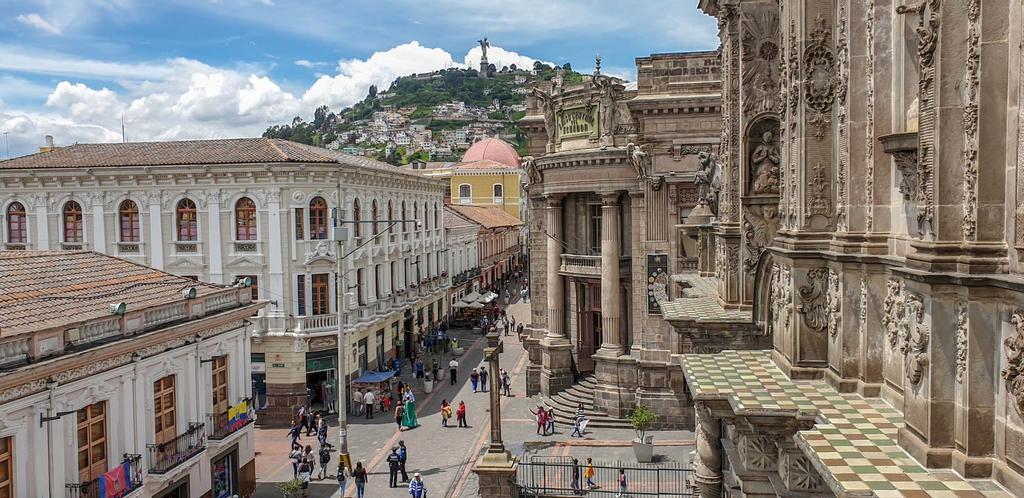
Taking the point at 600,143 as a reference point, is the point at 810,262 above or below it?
below

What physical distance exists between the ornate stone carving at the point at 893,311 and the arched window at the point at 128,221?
3269 centimetres

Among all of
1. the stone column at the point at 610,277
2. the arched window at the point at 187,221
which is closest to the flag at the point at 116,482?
the arched window at the point at 187,221

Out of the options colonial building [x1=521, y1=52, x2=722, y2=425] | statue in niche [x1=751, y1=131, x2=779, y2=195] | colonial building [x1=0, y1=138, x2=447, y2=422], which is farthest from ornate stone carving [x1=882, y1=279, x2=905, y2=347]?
colonial building [x1=0, y1=138, x2=447, y2=422]

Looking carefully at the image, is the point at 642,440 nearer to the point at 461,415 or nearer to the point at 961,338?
the point at 461,415

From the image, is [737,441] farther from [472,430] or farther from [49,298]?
[472,430]

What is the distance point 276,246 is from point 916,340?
29.1 metres

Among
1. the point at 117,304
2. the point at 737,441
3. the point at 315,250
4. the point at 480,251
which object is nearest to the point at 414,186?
the point at 315,250

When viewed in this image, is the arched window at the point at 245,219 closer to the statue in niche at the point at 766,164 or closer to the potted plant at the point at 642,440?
the potted plant at the point at 642,440

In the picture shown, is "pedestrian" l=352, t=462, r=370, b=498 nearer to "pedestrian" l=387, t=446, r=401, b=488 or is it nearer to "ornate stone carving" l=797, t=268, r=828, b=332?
"pedestrian" l=387, t=446, r=401, b=488

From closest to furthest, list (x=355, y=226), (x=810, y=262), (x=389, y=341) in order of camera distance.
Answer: (x=810, y=262)
(x=355, y=226)
(x=389, y=341)

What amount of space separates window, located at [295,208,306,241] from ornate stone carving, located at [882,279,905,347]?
90.1 ft

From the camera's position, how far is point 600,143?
30.8 m

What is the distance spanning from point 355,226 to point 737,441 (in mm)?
26028

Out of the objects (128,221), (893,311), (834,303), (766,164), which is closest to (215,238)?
(128,221)
